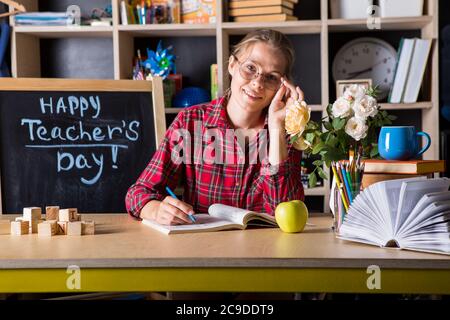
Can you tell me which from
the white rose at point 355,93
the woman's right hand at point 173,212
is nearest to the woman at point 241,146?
the woman's right hand at point 173,212

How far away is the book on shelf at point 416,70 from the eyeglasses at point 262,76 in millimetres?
1282

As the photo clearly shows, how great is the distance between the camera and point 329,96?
3418 mm

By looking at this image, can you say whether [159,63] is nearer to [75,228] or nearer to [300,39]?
[300,39]

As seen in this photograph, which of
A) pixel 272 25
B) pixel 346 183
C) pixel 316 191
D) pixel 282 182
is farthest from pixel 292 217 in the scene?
pixel 272 25

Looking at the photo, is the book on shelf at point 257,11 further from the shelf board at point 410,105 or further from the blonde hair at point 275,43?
the blonde hair at point 275,43

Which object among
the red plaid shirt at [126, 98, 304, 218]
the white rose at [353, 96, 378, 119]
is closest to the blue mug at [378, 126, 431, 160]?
the white rose at [353, 96, 378, 119]

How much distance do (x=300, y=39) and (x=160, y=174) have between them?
1656 mm

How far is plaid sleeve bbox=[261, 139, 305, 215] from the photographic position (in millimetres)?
1979

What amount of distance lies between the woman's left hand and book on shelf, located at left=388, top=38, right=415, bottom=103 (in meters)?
1.30

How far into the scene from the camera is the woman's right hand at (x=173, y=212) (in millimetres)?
1670

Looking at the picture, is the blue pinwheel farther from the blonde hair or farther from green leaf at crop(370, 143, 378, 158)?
green leaf at crop(370, 143, 378, 158)

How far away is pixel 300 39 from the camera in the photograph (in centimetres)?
344

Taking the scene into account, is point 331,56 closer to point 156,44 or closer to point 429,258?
point 156,44
